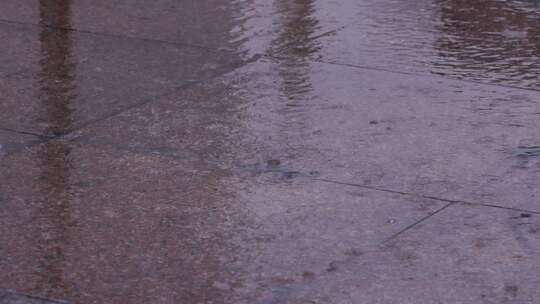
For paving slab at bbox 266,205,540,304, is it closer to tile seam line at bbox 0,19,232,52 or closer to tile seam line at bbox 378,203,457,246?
tile seam line at bbox 378,203,457,246

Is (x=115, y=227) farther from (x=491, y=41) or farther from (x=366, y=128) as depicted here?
(x=491, y=41)

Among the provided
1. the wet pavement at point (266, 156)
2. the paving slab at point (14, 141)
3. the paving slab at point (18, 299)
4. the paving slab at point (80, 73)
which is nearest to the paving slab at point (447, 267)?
the wet pavement at point (266, 156)

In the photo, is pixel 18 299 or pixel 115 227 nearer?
pixel 18 299

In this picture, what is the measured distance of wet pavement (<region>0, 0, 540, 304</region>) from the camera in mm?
3725

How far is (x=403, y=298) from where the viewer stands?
11.6ft

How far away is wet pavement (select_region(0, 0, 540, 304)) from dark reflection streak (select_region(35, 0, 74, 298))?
0.01 m

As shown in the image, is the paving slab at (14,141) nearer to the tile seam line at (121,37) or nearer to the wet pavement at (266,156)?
the wet pavement at (266,156)

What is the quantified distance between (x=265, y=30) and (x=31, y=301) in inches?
151

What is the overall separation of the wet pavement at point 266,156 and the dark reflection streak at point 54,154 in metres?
0.01

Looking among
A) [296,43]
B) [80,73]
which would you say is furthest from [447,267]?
[296,43]

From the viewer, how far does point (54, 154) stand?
4840mm

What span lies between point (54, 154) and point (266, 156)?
0.89 m

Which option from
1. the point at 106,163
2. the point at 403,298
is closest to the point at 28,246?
the point at 106,163

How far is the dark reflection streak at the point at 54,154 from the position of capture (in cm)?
372
